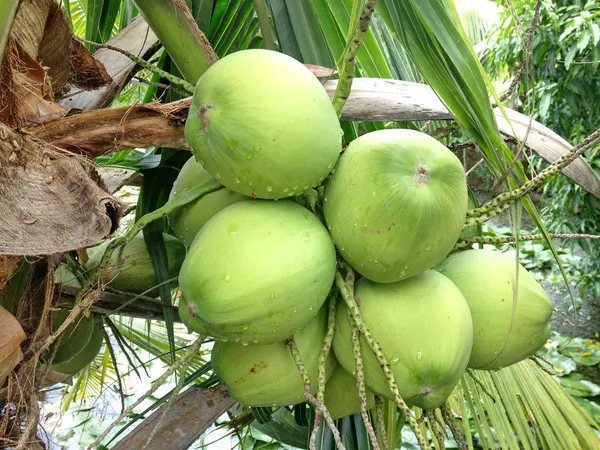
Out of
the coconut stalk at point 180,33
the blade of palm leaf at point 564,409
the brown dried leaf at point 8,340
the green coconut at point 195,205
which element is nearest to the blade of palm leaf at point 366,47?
the coconut stalk at point 180,33

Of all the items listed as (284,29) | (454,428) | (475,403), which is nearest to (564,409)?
(475,403)

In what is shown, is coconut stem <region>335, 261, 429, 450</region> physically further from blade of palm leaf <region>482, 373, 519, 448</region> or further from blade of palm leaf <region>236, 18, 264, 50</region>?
blade of palm leaf <region>236, 18, 264, 50</region>

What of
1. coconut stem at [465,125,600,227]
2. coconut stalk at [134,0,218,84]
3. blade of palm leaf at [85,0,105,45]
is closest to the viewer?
coconut stem at [465,125,600,227]

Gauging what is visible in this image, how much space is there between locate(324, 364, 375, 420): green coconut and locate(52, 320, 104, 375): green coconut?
54cm

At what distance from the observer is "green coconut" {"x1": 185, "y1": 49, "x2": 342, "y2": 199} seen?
1.96 ft

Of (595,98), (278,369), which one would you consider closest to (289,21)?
(278,369)

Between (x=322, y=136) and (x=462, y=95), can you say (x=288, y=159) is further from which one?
(x=462, y=95)

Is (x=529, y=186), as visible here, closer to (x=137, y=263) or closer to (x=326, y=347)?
(x=326, y=347)

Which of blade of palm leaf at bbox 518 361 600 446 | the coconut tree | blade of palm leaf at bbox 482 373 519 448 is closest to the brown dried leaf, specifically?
the coconut tree

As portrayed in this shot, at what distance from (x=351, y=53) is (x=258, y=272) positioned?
239 mm

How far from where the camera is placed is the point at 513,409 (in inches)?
43.5

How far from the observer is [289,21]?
89 cm

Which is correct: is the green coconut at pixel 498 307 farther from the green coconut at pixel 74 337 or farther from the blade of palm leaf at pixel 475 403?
the green coconut at pixel 74 337

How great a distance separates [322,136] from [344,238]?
4.5 inches
